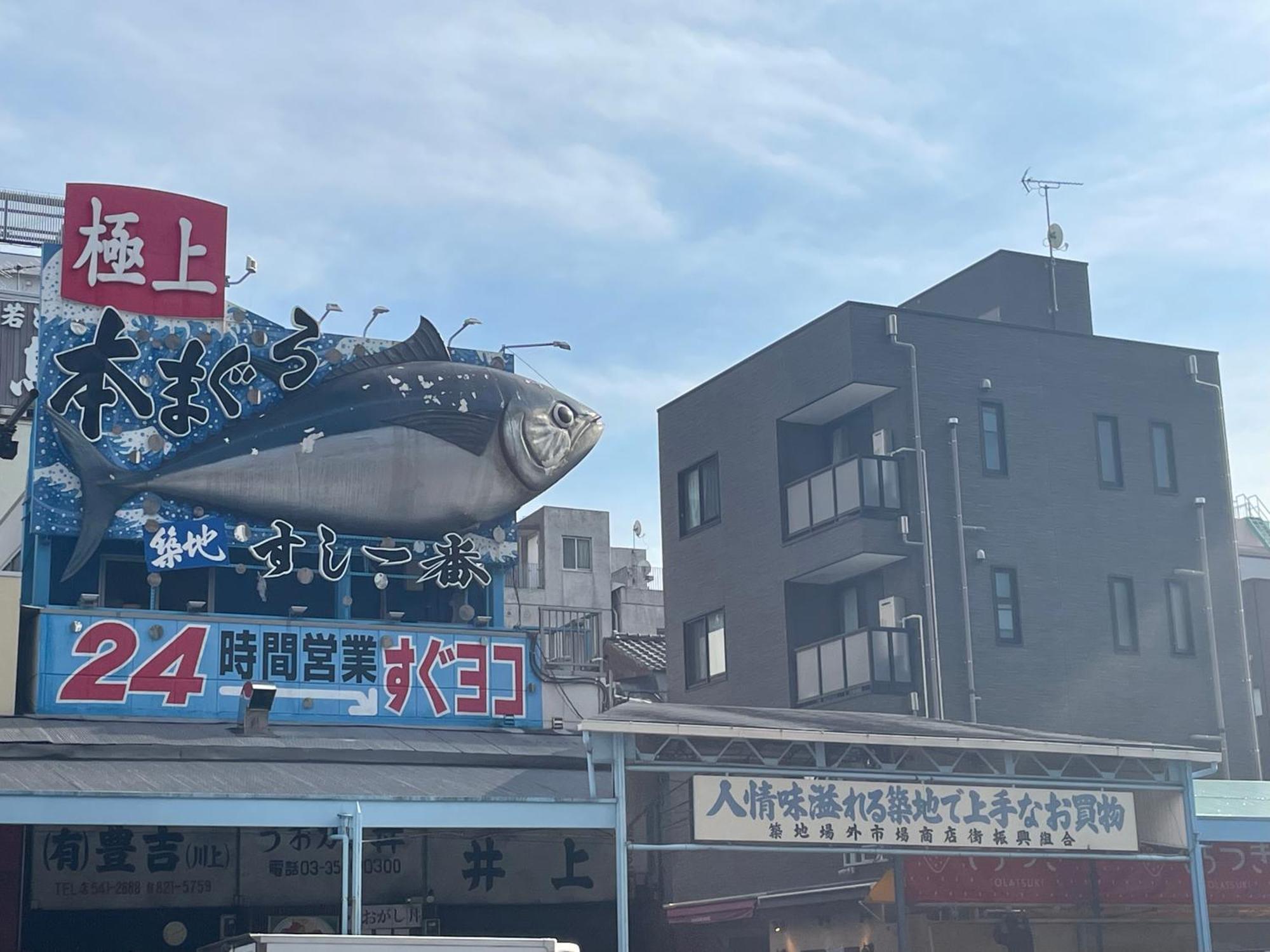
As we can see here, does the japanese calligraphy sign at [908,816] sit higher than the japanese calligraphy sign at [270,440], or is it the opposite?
the japanese calligraphy sign at [270,440]

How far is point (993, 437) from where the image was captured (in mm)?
33531

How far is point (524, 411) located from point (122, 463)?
5698 mm

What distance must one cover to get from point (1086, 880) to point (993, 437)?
344 inches

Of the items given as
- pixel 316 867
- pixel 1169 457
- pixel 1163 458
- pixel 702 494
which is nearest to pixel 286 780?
pixel 316 867

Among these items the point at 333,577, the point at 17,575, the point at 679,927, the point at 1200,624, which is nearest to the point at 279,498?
the point at 333,577

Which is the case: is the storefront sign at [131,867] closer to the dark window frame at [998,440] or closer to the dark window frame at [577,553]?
the dark window frame at [998,440]

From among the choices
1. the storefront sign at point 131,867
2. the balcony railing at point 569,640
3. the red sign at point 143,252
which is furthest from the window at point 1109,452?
the storefront sign at point 131,867

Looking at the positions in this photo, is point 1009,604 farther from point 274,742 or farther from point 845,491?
point 274,742

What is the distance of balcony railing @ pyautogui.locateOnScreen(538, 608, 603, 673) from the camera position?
1065 inches

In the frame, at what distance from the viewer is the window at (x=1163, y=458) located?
3497cm

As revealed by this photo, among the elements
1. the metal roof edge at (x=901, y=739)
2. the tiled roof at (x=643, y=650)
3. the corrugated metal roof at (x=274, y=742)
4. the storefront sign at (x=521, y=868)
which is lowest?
the storefront sign at (x=521, y=868)

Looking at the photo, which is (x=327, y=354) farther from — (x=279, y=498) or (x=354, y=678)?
(x=354, y=678)

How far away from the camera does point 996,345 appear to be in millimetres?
33906

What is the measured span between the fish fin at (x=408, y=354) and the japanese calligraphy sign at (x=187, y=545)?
278 centimetres
